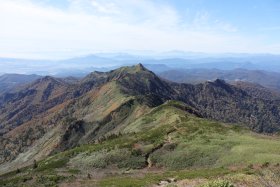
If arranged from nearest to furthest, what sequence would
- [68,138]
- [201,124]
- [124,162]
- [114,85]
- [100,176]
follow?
[100,176]
[124,162]
[201,124]
[68,138]
[114,85]

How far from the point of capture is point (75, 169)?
210ft

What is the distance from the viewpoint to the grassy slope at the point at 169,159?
49031 mm

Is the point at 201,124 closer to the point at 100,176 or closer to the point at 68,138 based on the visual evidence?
the point at 100,176

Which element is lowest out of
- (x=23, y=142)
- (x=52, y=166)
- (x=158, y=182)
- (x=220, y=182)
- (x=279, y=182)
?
(x=23, y=142)

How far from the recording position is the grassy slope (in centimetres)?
4903

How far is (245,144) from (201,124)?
20.1 m

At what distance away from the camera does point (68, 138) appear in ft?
452

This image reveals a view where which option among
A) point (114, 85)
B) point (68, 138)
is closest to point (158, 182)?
point (68, 138)

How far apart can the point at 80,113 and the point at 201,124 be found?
121 meters

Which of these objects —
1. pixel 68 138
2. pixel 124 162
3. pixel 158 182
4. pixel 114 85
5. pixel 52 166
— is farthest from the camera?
pixel 114 85

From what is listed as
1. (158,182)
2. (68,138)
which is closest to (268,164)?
(158,182)

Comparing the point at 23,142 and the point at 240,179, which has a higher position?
the point at 240,179

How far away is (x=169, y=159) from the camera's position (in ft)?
203

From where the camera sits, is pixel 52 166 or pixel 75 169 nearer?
pixel 75 169
